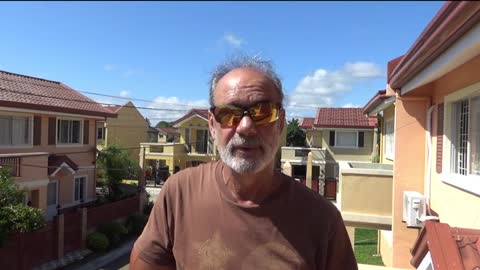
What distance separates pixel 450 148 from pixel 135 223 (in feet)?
45.0

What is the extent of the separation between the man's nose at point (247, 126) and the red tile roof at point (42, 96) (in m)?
13.4

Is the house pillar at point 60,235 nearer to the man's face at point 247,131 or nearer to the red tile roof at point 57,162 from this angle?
the red tile roof at point 57,162

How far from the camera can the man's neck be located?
189 centimetres

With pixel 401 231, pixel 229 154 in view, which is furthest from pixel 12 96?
pixel 229 154

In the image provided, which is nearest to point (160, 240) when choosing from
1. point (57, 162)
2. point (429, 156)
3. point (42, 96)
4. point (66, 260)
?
point (429, 156)

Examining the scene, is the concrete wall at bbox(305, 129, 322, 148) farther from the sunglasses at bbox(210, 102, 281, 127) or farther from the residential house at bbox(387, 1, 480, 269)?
the sunglasses at bbox(210, 102, 281, 127)

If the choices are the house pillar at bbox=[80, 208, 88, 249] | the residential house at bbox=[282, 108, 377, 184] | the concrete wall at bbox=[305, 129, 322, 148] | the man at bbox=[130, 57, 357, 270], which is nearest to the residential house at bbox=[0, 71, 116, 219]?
the house pillar at bbox=[80, 208, 88, 249]

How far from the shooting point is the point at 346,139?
25.2 m

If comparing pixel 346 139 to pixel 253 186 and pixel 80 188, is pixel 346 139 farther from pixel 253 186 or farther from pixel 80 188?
pixel 253 186

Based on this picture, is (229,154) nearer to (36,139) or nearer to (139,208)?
(36,139)

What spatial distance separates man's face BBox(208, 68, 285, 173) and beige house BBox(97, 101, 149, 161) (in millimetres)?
29829

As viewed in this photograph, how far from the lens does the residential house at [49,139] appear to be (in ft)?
43.6

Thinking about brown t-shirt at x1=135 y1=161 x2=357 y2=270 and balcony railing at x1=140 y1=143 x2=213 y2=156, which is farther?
balcony railing at x1=140 y1=143 x2=213 y2=156

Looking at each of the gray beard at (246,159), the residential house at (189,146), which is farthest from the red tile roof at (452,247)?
the residential house at (189,146)
